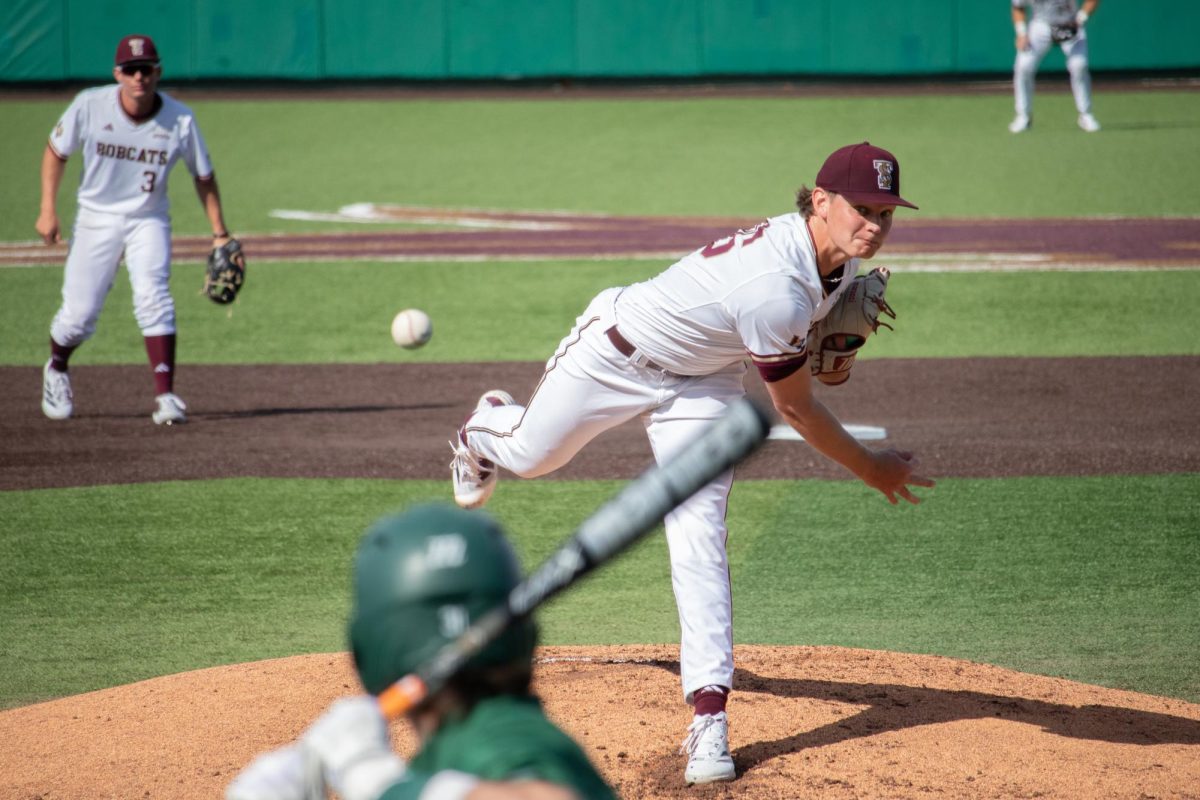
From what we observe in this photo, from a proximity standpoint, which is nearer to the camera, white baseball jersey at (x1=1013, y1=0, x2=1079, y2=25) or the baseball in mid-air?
the baseball in mid-air

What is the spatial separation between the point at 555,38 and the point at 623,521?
92.4 feet

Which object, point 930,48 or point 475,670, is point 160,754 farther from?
point 930,48

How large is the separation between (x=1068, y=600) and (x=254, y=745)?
11.6 feet

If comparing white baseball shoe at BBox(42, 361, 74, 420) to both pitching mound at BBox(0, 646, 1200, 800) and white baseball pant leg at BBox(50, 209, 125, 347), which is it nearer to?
white baseball pant leg at BBox(50, 209, 125, 347)

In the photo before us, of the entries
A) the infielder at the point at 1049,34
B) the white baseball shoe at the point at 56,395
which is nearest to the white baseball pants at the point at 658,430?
the white baseball shoe at the point at 56,395

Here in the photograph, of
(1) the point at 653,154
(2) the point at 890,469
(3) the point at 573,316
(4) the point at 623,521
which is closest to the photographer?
(4) the point at 623,521

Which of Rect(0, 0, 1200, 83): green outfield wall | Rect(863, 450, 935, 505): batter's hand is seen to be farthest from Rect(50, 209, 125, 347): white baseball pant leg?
Rect(0, 0, 1200, 83): green outfield wall

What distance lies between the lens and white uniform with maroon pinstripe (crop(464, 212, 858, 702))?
14.7 feet

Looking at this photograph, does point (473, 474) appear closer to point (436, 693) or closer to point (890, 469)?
point (890, 469)

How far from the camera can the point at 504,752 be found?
193 centimetres

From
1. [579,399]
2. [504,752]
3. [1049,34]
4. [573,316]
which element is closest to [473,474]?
[579,399]

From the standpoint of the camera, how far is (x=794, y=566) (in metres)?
6.98

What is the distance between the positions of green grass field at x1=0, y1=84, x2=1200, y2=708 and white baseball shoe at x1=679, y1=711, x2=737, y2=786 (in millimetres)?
1683

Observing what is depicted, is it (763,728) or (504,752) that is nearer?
(504,752)
